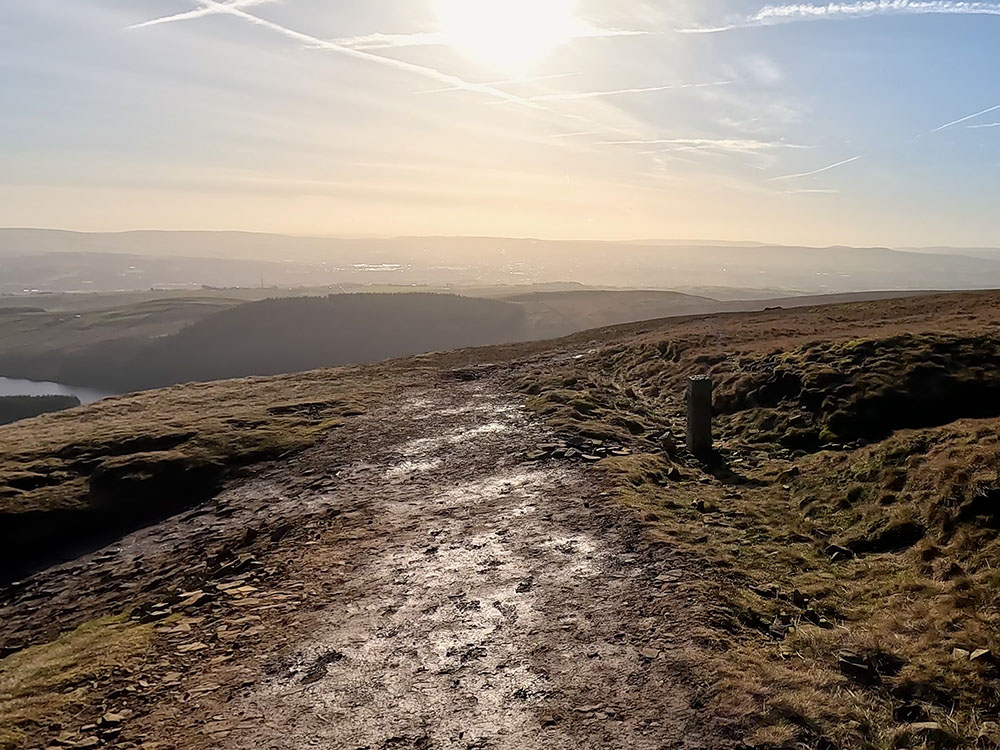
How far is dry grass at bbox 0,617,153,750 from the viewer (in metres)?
9.36

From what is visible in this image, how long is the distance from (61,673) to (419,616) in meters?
6.27

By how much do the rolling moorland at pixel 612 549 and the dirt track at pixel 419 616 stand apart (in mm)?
71

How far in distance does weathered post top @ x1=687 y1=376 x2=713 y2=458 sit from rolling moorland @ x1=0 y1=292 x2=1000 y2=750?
0.52 metres

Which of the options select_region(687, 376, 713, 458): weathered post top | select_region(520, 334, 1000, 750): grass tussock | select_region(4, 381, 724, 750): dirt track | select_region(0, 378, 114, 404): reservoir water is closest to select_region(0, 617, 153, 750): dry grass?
select_region(4, 381, 724, 750): dirt track

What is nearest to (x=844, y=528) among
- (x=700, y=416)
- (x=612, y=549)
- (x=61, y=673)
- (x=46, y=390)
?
(x=612, y=549)

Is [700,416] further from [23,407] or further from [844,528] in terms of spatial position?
[23,407]

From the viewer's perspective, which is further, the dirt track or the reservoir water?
the reservoir water

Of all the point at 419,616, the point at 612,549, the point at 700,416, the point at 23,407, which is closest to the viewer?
the point at 419,616

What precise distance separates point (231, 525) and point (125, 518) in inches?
195

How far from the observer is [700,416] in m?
20.2

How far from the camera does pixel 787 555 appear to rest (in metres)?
12.7

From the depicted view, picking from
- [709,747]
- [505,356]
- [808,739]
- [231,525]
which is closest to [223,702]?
[709,747]

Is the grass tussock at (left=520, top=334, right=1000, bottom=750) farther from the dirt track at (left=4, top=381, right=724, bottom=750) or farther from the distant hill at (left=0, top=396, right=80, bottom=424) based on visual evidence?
the distant hill at (left=0, top=396, right=80, bottom=424)

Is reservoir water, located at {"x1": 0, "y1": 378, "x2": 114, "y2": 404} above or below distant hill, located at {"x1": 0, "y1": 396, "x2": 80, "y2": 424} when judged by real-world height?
below
